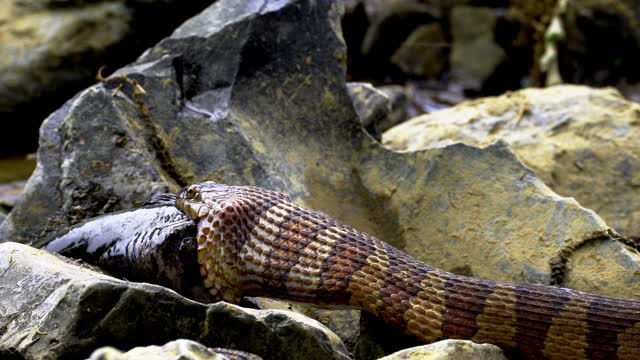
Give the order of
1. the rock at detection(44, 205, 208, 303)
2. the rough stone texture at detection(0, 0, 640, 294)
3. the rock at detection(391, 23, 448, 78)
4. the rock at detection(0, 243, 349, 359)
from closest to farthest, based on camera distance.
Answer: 1. the rock at detection(0, 243, 349, 359)
2. the rock at detection(44, 205, 208, 303)
3. the rough stone texture at detection(0, 0, 640, 294)
4. the rock at detection(391, 23, 448, 78)

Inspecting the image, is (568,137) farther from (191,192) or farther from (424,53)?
(424,53)

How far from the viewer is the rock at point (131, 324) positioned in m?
Result: 3.17

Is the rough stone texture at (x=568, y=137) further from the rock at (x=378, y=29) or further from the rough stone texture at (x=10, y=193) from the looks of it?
the rock at (x=378, y=29)

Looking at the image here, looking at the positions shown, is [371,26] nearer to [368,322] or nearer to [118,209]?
[118,209]

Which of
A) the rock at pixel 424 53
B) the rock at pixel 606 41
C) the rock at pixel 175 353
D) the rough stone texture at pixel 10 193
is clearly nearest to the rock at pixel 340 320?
the rock at pixel 175 353

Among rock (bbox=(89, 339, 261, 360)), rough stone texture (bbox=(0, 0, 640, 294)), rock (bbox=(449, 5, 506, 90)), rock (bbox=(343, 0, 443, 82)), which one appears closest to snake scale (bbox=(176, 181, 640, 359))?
rough stone texture (bbox=(0, 0, 640, 294))

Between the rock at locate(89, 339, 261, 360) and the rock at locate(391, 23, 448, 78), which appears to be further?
the rock at locate(391, 23, 448, 78)

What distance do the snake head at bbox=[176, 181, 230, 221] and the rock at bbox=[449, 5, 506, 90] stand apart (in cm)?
861

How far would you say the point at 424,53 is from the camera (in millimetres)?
12867

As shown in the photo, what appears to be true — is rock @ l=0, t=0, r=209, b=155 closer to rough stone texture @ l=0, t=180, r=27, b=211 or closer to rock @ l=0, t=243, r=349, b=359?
rough stone texture @ l=0, t=180, r=27, b=211

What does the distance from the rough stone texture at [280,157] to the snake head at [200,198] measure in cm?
44

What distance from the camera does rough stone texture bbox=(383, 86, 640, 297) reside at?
Result: 595cm

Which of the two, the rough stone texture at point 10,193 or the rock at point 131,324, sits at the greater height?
the rock at point 131,324

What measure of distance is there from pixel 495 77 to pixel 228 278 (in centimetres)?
920
